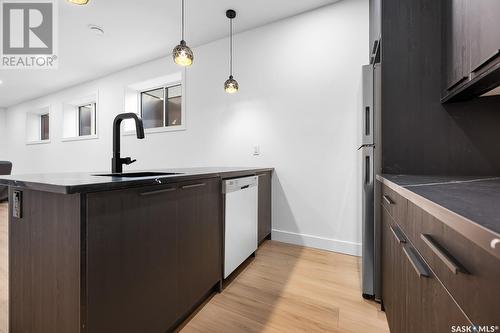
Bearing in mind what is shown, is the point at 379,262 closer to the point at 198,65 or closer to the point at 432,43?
the point at 432,43

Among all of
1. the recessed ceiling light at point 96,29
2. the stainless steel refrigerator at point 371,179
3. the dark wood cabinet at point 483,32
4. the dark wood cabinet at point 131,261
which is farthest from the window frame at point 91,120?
the dark wood cabinet at point 483,32

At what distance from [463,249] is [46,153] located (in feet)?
25.3

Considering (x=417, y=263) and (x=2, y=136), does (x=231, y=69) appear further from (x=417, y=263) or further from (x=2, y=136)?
(x=2, y=136)

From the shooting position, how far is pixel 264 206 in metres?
2.54

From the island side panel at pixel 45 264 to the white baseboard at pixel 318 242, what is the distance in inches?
85.8

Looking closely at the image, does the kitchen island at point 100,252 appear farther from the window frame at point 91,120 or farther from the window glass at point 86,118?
the window glass at point 86,118

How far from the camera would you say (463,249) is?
46 cm

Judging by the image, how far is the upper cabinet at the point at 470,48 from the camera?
92 cm

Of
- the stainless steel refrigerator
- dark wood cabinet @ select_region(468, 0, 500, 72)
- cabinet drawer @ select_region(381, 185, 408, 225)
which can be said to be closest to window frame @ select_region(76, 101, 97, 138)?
the stainless steel refrigerator

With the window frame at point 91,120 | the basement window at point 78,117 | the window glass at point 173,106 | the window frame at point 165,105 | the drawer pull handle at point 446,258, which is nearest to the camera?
the drawer pull handle at point 446,258

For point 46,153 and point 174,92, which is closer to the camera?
point 174,92

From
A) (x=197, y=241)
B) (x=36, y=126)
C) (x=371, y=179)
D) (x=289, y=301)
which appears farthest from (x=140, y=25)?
(x=36, y=126)

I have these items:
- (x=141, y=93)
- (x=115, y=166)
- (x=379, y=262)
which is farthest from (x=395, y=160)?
(x=141, y=93)

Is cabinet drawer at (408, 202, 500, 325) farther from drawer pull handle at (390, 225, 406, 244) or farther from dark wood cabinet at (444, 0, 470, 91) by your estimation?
dark wood cabinet at (444, 0, 470, 91)
